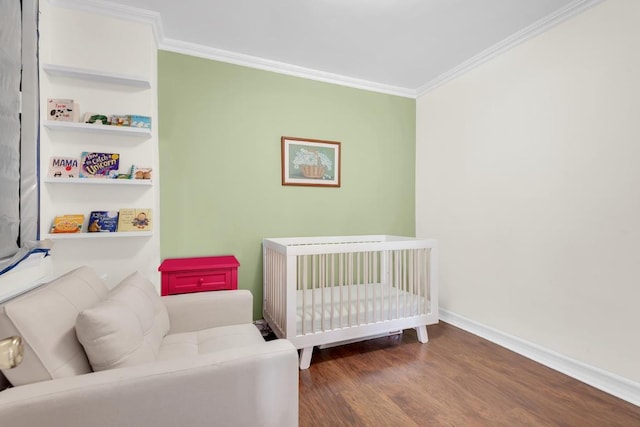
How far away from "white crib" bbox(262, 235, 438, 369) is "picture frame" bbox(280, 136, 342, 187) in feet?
1.92

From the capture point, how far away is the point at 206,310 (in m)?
1.79

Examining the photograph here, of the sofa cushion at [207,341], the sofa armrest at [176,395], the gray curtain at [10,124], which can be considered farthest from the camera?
the sofa cushion at [207,341]

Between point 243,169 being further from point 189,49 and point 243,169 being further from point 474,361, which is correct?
point 474,361

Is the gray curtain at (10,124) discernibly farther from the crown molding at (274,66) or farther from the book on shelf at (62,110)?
the crown molding at (274,66)

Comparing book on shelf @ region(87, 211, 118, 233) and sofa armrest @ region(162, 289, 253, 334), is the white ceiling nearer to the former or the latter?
book on shelf @ region(87, 211, 118, 233)

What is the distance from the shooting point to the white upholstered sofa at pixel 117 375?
33.2 inches

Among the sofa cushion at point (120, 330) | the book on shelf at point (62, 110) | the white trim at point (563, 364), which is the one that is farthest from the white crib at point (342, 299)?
the book on shelf at point (62, 110)

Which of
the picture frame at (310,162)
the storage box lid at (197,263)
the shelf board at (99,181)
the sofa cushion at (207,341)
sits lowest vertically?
the sofa cushion at (207,341)

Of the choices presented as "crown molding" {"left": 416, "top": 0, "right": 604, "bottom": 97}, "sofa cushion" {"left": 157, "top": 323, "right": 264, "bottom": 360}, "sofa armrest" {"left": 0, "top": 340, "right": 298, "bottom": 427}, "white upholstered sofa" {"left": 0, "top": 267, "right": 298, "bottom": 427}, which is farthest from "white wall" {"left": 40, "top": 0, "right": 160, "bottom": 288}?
"crown molding" {"left": 416, "top": 0, "right": 604, "bottom": 97}

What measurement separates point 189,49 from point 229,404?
250 cm

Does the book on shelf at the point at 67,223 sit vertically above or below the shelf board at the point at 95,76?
below

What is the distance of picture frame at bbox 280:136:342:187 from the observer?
107 inches

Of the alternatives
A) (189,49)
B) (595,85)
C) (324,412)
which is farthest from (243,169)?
(595,85)

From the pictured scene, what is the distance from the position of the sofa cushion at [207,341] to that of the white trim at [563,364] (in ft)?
6.35
